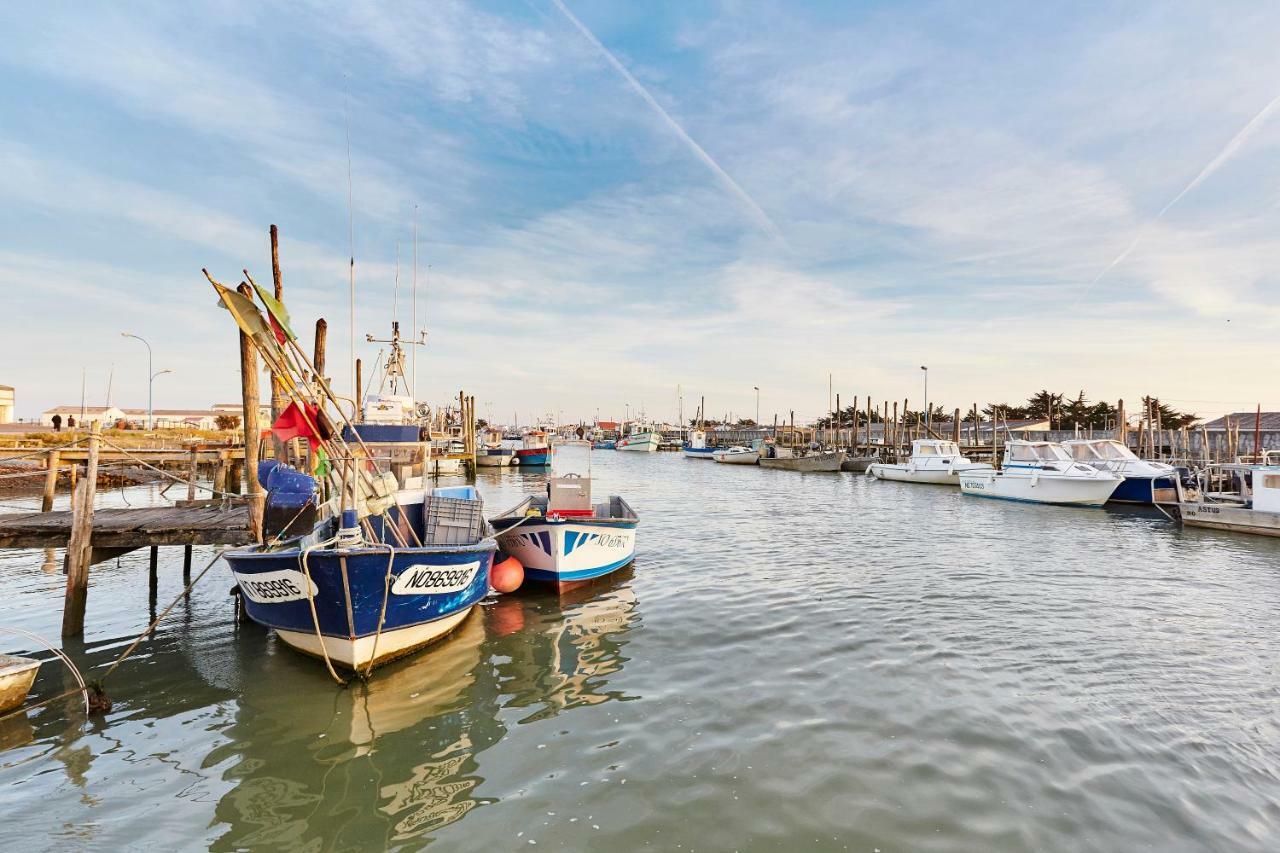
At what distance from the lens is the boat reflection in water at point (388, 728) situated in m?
5.17

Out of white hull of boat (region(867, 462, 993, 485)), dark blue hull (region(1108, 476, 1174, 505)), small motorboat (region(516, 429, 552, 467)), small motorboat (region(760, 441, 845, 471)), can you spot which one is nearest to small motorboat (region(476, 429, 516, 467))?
small motorboat (region(516, 429, 552, 467))

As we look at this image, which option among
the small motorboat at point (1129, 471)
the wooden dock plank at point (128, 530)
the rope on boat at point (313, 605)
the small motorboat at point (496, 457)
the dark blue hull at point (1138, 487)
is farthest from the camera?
the small motorboat at point (496, 457)

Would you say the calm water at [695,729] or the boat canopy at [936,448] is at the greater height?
the boat canopy at [936,448]

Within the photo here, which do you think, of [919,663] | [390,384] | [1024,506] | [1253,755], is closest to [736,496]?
[1024,506]

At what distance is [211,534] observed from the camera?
1038cm

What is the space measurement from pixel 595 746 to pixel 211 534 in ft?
26.5

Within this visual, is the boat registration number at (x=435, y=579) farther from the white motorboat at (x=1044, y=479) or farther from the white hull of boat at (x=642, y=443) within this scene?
the white hull of boat at (x=642, y=443)

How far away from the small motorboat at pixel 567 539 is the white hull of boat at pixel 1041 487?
89.6 ft

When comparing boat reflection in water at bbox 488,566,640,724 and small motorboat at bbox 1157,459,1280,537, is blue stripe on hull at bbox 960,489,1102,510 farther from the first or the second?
boat reflection in water at bbox 488,566,640,724

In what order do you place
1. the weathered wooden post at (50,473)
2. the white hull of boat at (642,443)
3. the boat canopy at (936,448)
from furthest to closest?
the white hull of boat at (642,443)
the boat canopy at (936,448)
the weathered wooden post at (50,473)

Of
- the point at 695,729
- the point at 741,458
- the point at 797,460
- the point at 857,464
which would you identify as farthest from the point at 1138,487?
the point at 741,458

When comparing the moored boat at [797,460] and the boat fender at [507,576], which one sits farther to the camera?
the moored boat at [797,460]

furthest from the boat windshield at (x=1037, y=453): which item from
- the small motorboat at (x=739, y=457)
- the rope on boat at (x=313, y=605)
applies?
the small motorboat at (x=739, y=457)

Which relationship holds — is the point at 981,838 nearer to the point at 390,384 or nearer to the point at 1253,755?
the point at 1253,755
